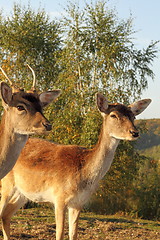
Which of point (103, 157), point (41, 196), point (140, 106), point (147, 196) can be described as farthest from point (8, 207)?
point (147, 196)

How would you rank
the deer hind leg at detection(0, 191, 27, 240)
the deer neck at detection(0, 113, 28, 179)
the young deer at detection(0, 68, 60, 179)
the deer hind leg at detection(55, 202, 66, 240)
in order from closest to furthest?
the young deer at detection(0, 68, 60, 179)
the deer neck at detection(0, 113, 28, 179)
the deer hind leg at detection(55, 202, 66, 240)
the deer hind leg at detection(0, 191, 27, 240)

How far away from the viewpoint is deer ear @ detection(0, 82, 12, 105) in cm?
607

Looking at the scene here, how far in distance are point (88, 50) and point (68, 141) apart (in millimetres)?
3127

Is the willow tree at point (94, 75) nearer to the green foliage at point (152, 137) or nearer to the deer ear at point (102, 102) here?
the deer ear at point (102, 102)

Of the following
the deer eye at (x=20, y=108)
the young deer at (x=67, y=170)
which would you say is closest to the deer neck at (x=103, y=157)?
the young deer at (x=67, y=170)

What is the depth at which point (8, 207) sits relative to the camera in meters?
9.13

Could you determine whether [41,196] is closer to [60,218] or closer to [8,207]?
[60,218]

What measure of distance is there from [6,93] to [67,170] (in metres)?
2.56

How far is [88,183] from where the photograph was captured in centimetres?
799

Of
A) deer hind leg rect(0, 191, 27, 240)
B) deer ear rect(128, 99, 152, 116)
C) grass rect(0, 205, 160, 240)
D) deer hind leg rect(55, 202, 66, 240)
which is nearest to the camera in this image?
deer hind leg rect(55, 202, 66, 240)

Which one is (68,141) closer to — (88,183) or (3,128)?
(88,183)

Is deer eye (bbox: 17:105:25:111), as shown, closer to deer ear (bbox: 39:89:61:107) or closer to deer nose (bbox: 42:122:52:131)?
deer nose (bbox: 42:122:52:131)

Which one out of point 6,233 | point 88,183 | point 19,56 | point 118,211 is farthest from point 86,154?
point 19,56

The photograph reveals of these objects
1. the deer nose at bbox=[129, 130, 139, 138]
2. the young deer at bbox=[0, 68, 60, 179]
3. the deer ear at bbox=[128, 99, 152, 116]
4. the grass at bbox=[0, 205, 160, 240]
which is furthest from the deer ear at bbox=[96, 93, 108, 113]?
the grass at bbox=[0, 205, 160, 240]
